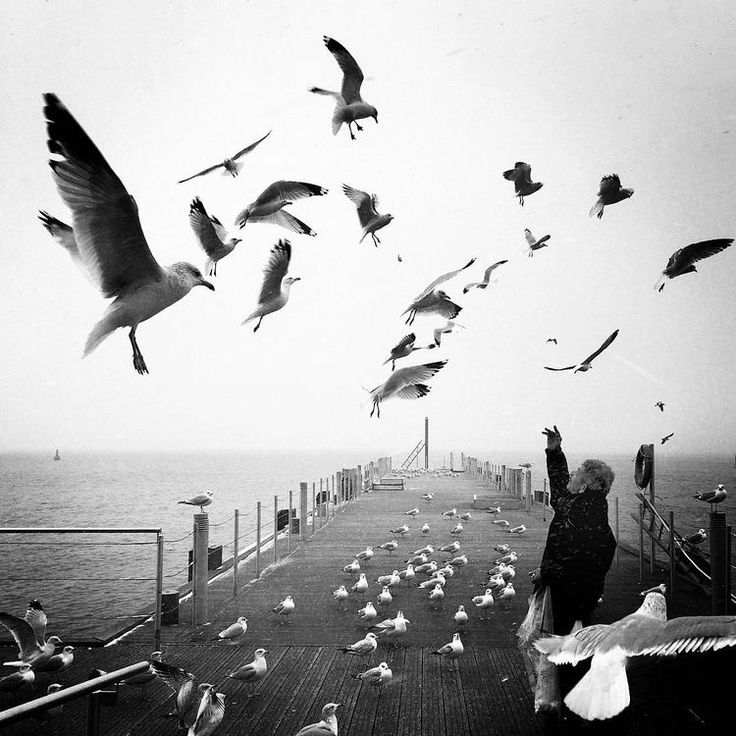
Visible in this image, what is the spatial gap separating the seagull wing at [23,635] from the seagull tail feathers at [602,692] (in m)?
3.27

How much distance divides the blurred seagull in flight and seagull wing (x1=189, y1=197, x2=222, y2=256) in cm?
129

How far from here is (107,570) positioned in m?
21.2

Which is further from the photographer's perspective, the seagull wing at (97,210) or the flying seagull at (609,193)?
the flying seagull at (609,193)

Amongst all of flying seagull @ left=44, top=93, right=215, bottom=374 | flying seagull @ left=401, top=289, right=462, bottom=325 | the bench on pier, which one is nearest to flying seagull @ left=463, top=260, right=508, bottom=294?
flying seagull @ left=401, top=289, right=462, bottom=325

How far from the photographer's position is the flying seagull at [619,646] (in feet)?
7.22

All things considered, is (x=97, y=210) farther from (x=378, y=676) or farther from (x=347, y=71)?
(x=378, y=676)

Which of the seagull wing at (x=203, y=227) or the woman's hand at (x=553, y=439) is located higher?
the seagull wing at (x=203, y=227)

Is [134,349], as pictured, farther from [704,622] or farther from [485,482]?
[485,482]

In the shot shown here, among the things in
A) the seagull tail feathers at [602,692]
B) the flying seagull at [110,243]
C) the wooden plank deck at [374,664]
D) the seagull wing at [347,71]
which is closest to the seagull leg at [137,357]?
the flying seagull at [110,243]

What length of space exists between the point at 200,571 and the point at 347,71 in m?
4.13

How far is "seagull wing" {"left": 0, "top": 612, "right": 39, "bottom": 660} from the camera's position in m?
4.09

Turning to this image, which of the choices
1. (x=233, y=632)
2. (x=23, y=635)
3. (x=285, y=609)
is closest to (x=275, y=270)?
(x=23, y=635)

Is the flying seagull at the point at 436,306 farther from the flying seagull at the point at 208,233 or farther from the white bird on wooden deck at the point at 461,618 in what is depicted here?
the white bird on wooden deck at the point at 461,618

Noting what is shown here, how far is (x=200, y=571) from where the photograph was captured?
583cm
